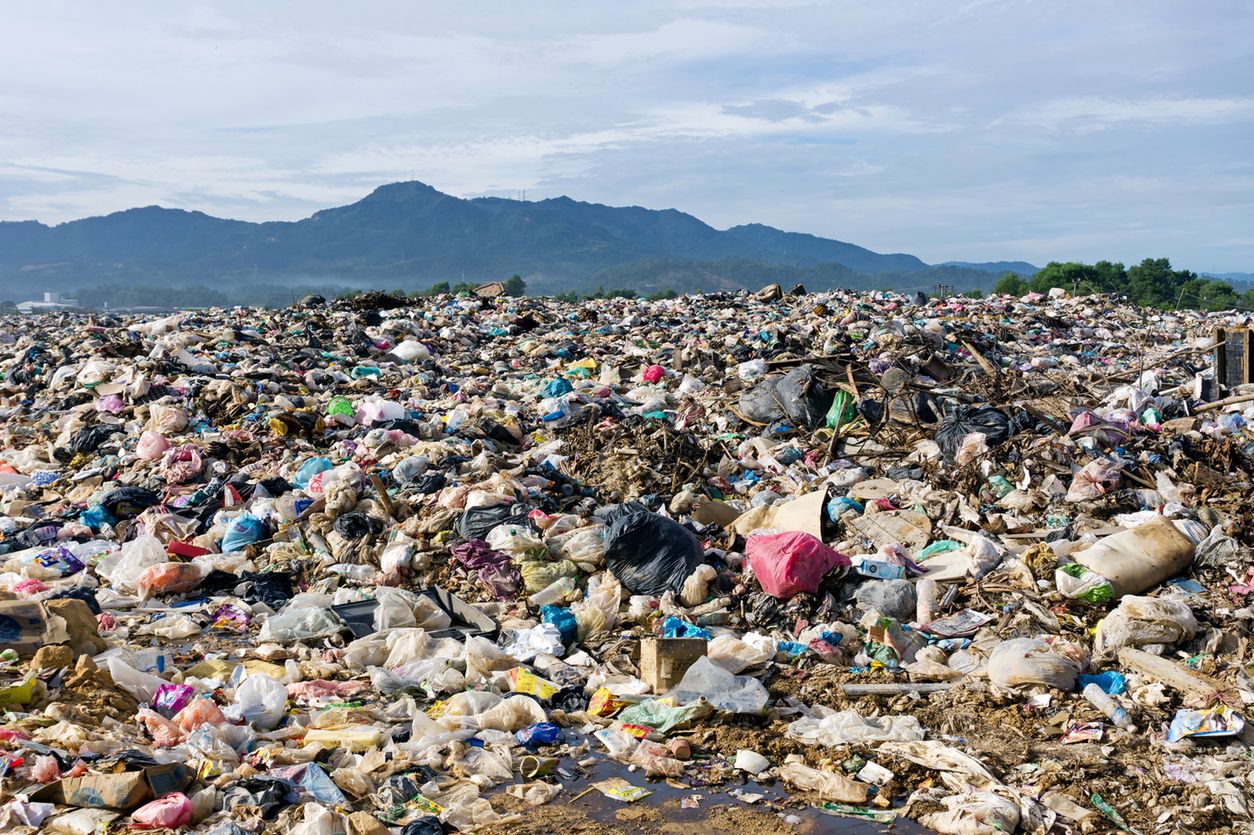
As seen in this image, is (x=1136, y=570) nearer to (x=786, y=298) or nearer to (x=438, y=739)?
(x=438, y=739)

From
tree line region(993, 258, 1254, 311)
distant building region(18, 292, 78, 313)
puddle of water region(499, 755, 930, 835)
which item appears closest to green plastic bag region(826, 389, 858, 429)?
puddle of water region(499, 755, 930, 835)

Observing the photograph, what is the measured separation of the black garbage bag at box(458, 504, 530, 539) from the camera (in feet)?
19.5

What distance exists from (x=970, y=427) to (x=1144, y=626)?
2843 millimetres

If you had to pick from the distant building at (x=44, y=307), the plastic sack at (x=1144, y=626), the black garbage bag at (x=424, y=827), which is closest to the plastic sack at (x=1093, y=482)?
the plastic sack at (x=1144, y=626)

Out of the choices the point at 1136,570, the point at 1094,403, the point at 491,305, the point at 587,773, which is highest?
the point at 491,305

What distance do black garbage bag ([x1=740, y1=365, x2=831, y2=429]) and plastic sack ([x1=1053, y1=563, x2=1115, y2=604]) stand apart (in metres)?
3.23

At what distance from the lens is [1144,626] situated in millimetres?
4316

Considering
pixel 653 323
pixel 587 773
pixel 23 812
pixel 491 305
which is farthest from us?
pixel 491 305

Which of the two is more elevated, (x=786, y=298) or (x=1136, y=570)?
(x=786, y=298)

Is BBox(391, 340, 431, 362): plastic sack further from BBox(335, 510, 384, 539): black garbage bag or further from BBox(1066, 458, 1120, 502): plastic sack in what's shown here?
BBox(1066, 458, 1120, 502): plastic sack

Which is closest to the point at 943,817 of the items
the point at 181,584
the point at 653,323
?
the point at 181,584

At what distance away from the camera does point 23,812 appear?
3029 millimetres

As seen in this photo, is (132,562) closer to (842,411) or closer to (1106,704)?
(842,411)

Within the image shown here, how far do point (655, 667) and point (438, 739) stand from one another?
99 centimetres
